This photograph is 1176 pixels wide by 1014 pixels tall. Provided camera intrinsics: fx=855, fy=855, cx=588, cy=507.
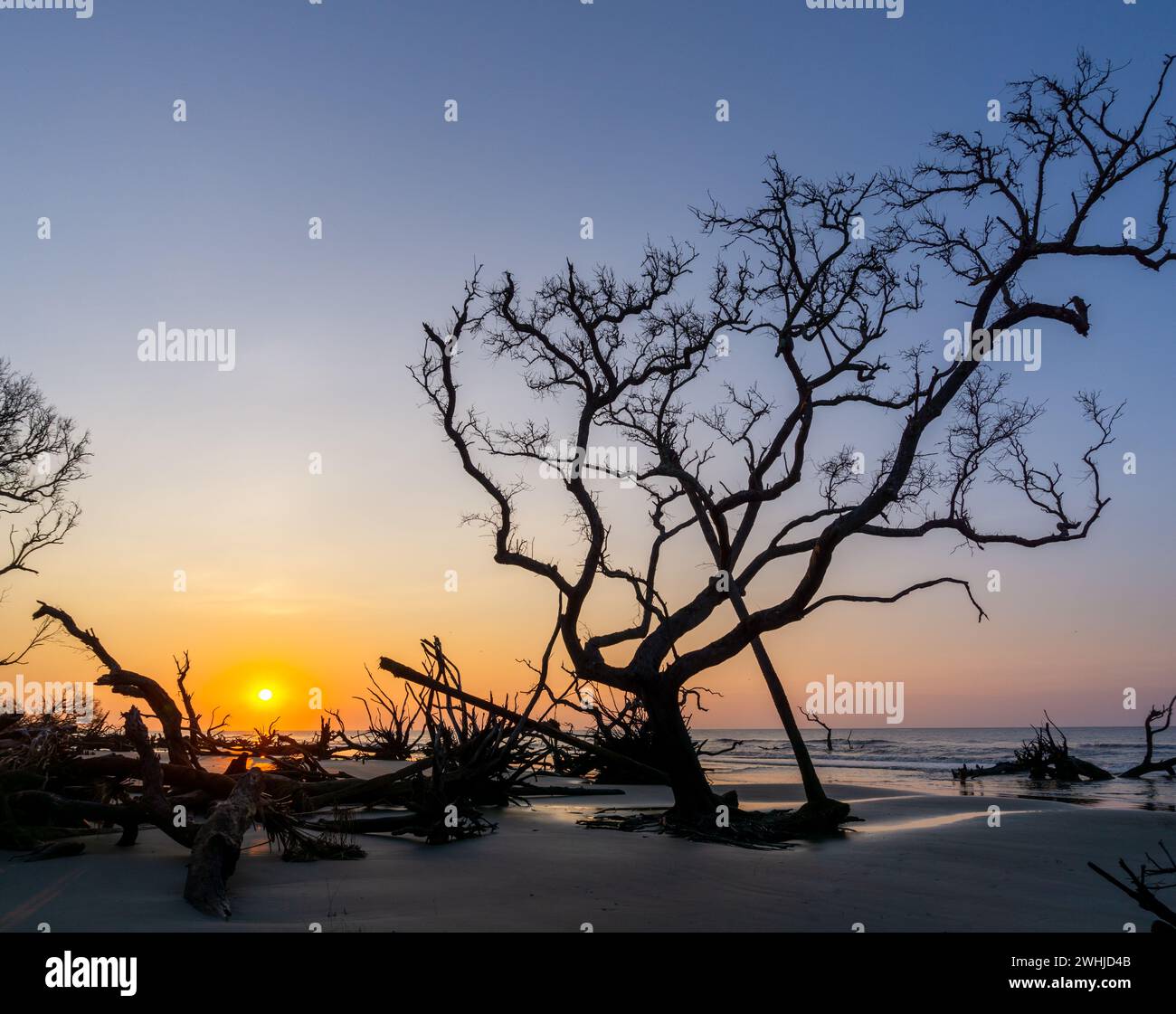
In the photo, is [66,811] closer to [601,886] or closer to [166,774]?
[166,774]

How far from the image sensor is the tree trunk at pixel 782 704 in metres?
10.7

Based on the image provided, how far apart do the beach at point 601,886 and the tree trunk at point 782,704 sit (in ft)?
2.45

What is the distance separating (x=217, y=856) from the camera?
546cm

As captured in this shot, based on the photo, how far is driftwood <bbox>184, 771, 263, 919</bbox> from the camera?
5.11 metres

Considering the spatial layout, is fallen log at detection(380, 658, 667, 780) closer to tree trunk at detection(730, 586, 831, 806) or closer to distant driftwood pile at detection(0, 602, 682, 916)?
distant driftwood pile at detection(0, 602, 682, 916)

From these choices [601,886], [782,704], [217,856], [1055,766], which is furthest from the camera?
[1055,766]

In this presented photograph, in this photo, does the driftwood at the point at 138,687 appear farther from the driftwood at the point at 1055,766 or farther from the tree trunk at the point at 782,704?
the driftwood at the point at 1055,766

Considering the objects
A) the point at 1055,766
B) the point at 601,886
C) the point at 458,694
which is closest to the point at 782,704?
the point at 458,694

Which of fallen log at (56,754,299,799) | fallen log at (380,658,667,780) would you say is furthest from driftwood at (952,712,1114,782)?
fallen log at (56,754,299,799)

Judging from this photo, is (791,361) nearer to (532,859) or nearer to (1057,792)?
(532,859)

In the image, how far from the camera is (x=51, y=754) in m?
8.07

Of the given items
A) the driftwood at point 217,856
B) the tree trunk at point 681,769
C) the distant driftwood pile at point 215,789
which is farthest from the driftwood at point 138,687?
the tree trunk at point 681,769

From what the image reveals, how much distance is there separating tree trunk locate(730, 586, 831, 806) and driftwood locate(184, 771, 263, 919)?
21.7 feet

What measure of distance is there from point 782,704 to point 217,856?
756cm
